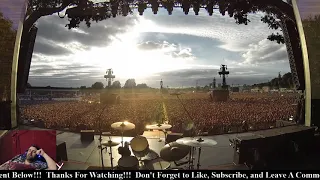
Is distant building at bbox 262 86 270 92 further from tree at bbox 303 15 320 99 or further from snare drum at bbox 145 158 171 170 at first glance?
snare drum at bbox 145 158 171 170

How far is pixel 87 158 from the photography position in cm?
691

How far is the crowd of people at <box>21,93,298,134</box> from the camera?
359 inches

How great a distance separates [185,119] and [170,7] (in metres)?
4.18

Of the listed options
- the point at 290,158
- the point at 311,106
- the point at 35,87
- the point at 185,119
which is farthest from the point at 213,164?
the point at 35,87

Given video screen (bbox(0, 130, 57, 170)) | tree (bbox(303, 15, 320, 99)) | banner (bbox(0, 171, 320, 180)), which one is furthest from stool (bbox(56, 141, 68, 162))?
tree (bbox(303, 15, 320, 99))

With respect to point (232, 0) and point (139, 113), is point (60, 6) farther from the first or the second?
point (232, 0)

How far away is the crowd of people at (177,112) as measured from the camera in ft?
29.9

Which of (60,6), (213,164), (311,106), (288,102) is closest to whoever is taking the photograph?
(213,164)

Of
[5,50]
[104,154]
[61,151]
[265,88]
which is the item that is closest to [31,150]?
[61,151]

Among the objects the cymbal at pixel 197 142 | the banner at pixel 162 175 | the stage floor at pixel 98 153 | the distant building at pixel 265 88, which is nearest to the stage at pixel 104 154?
the stage floor at pixel 98 153

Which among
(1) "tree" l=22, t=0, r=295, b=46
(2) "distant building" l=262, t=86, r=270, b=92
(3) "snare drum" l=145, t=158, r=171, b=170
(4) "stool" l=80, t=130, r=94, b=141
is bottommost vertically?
(3) "snare drum" l=145, t=158, r=171, b=170

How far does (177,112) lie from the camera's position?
948cm

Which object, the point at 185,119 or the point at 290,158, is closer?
the point at 290,158

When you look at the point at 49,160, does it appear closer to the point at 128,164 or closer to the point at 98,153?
the point at 128,164
